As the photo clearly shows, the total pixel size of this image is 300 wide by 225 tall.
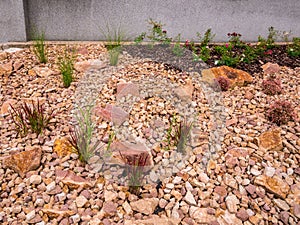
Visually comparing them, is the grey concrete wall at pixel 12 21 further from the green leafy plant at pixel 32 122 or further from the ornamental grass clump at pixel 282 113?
the ornamental grass clump at pixel 282 113

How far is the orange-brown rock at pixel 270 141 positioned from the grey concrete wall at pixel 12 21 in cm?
339

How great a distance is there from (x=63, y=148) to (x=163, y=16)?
2.90m

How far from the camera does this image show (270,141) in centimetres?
A: 225

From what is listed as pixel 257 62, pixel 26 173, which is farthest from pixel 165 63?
pixel 26 173

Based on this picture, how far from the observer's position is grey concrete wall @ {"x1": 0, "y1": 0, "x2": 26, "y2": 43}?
3.64 metres

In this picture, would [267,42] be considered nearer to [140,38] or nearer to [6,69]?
[140,38]

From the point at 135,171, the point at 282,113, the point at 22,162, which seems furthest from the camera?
the point at 282,113

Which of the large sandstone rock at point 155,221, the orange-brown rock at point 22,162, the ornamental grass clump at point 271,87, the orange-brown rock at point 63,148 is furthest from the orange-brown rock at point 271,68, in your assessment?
the orange-brown rock at point 22,162

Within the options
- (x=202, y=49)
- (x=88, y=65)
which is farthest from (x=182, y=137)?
(x=202, y=49)

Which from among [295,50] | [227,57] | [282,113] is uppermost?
[295,50]

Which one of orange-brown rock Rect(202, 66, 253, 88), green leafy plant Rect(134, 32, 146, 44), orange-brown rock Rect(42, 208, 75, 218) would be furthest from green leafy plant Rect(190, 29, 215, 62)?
orange-brown rock Rect(42, 208, 75, 218)

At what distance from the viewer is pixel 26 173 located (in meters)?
1.89

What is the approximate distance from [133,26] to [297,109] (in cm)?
260

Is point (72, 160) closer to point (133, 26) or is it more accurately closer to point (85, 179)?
point (85, 179)
